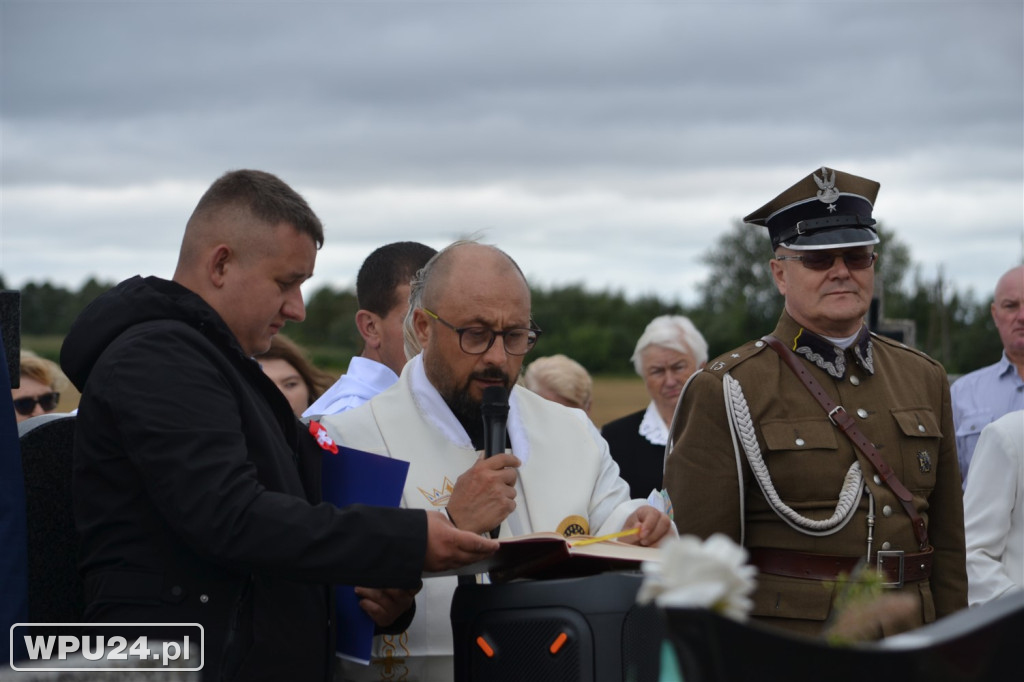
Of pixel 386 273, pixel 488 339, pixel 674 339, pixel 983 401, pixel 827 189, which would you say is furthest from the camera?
pixel 674 339

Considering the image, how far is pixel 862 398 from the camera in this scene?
3848mm

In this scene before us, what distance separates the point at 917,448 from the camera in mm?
3824

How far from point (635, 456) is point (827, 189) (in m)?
2.98

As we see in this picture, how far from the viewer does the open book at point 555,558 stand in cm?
266

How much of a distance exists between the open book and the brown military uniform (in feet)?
2.92

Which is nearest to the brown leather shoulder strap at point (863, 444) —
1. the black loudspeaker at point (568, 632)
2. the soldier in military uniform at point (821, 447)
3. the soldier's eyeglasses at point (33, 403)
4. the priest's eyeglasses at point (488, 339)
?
the soldier in military uniform at point (821, 447)

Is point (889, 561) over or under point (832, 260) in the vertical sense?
under

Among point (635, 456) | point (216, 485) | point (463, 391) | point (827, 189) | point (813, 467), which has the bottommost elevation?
point (635, 456)

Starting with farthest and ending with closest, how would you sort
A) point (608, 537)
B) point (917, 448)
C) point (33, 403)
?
1. point (33, 403)
2. point (917, 448)
3. point (608, 537)

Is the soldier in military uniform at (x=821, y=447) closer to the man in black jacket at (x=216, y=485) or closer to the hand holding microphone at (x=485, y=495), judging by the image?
the hand holding microphone at (x=485, y=495)

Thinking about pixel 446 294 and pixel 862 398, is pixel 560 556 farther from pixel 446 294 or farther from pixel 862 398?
pixel 862 398

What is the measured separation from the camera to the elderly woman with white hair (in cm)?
657

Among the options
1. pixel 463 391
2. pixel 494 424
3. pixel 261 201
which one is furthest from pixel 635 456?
pixel 261 201

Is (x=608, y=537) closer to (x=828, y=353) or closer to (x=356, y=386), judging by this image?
(x=828, y=353)
